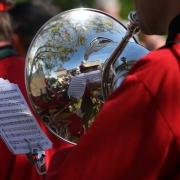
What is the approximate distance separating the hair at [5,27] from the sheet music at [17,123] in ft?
2.52

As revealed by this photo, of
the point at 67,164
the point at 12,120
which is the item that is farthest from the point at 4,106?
the point at 67,164

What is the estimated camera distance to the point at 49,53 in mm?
1768

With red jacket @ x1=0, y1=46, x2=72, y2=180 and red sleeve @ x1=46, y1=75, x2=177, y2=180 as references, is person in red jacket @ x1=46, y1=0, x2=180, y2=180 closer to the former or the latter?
red sleeve @ x1=46, y1=75, x2=177, y2=180

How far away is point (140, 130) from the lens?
3.55ft

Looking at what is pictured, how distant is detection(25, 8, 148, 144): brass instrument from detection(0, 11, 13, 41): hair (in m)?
0.60

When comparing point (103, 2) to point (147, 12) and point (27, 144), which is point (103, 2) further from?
point (147, 12)

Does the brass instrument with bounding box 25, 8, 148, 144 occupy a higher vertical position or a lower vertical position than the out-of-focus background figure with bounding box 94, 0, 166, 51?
higher

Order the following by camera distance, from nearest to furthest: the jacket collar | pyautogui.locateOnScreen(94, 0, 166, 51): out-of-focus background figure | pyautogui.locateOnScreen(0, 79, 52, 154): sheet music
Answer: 1. the jacket collar
2. pyautogui.locateOnScreen(0, 79, 52, 154): sheet music
3. pyautogui.locateOnScreen(94, 0, 166, 51): out-of-focus background figure

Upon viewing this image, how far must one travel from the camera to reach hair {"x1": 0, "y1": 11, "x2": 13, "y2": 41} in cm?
239

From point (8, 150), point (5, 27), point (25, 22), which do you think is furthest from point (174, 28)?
point (25, 22)

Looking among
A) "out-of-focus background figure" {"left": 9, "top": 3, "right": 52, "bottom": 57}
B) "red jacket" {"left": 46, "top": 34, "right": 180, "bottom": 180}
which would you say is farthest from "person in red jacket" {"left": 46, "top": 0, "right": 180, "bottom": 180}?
"out-of-focus background figure" {"left": 9, "top": 3, "right": 52, "bottom": 57}

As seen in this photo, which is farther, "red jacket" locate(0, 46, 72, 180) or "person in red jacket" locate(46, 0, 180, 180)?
"red jacket" locate(0, 46, 72, 180)

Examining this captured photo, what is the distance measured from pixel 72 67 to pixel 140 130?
2.23 ft

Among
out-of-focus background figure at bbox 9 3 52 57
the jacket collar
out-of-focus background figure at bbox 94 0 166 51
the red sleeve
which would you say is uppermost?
the jacket collar
